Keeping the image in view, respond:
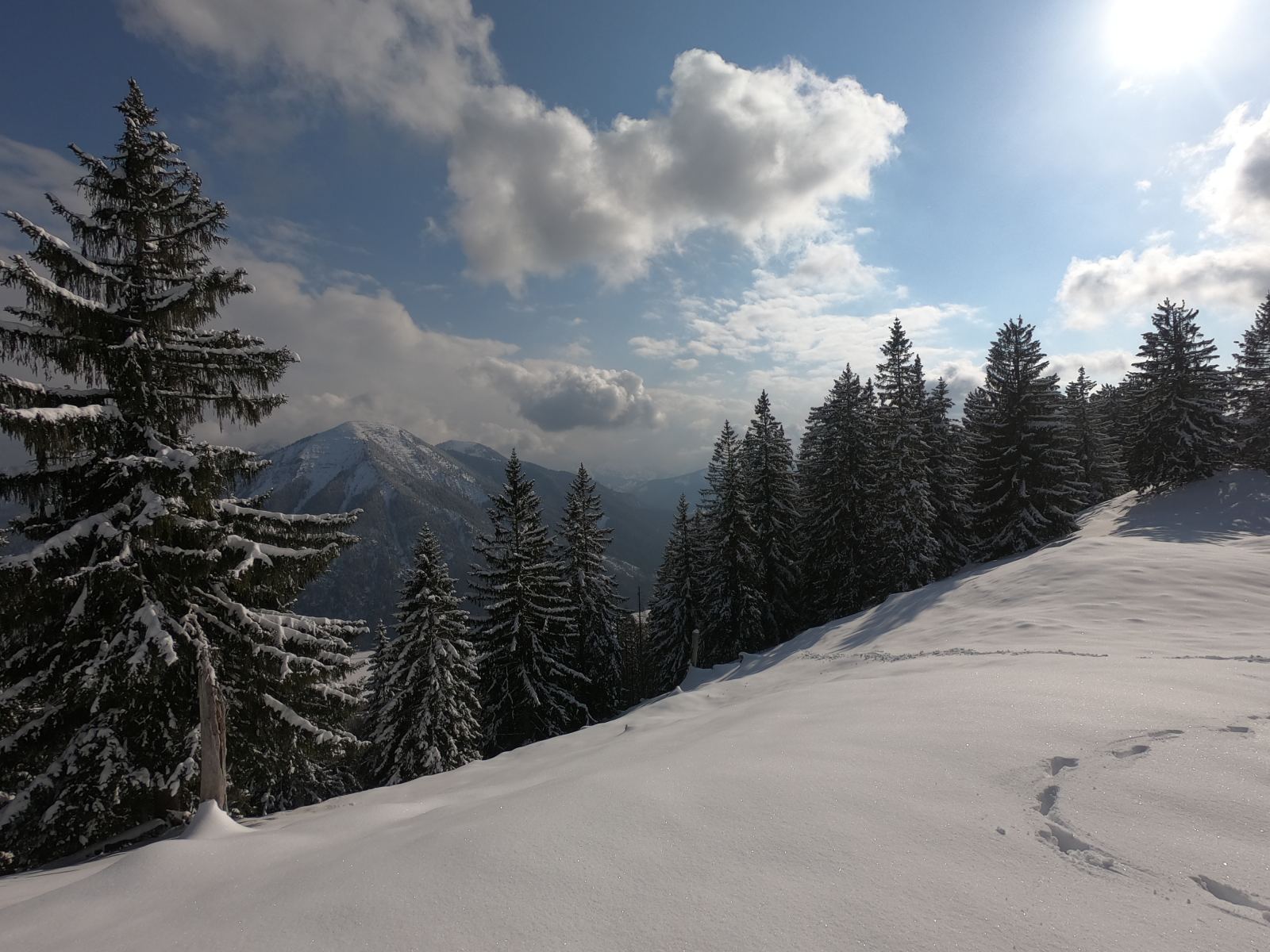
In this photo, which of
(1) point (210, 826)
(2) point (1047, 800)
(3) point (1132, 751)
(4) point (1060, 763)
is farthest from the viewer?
(1) point (210, 826)

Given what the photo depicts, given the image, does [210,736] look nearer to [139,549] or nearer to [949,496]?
[139,549]

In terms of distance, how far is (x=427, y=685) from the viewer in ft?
69.2

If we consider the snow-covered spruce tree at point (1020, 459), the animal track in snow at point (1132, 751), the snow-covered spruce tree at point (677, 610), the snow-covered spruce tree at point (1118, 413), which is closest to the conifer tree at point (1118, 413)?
the snow-covered spruce tree at point (1118, 413)

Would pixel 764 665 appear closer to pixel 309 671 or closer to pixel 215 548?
pixel 309 671

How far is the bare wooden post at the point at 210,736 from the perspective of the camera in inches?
316

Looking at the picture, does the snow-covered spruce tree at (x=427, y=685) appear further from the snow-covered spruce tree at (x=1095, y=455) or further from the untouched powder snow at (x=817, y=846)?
the snow-covered spruce tree at (x=1095, y=455)

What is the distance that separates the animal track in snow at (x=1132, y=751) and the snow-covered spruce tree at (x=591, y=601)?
2508cm

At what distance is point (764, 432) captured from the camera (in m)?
31.7

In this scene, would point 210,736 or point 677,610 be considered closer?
point 210,736

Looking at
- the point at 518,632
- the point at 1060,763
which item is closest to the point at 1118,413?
the point at 518,632

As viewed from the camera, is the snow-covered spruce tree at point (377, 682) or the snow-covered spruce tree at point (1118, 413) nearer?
the snow-covered spruce tree at point (377, 682)

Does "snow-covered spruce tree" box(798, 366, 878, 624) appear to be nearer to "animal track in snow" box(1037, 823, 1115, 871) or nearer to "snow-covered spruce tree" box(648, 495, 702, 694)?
"snow-covered spruce tree" box(648, 495, 702, 694)

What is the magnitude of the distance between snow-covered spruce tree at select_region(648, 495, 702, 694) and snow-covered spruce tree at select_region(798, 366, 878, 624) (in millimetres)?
6894

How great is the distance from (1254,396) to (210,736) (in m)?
46.7
